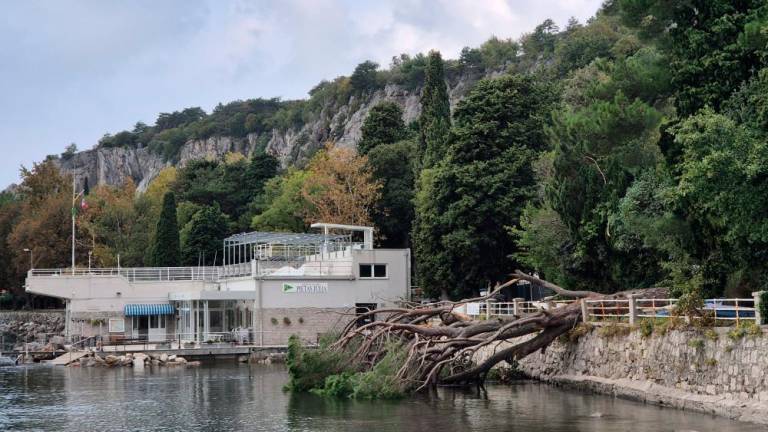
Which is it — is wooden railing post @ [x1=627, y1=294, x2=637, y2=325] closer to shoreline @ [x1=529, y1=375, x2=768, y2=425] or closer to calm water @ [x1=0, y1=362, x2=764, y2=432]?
shoreline @ [x1=529, y1=375, x2=768, y2=425]

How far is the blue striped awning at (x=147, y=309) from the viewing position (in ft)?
208

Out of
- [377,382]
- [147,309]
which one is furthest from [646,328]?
[147,309]

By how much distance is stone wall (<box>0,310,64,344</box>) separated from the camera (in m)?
86.2

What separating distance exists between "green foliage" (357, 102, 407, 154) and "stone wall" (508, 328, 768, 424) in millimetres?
50016

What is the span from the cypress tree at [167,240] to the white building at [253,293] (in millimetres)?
8651

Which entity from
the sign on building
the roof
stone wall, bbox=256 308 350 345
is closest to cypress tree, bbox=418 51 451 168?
the roof

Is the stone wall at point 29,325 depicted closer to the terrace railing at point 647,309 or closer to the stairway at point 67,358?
the stairway at point 67,358

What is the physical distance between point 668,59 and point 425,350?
13.0 m

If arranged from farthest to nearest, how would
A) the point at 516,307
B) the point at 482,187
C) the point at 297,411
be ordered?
the point at 482,187 → the point at 516,307 → the point at 297,411

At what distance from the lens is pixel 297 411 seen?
31766 millimetres

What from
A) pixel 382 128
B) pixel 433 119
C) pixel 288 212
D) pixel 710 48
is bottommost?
pixel 710 48

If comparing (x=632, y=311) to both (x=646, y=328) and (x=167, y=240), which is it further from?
(x=167, y=240)

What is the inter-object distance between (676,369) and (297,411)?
1170 centimetres

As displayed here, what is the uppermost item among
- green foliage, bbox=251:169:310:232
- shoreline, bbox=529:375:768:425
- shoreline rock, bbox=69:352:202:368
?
green foliage, bbox=251:169:310:232
